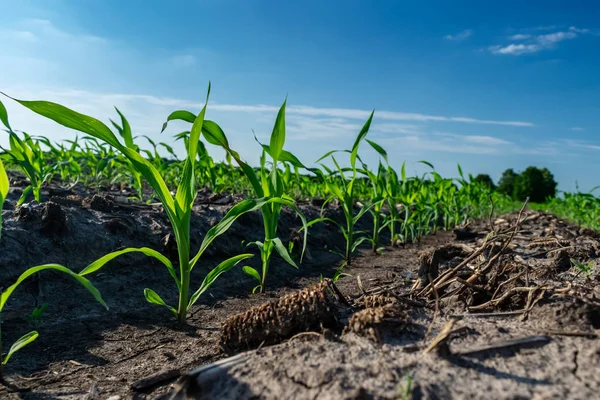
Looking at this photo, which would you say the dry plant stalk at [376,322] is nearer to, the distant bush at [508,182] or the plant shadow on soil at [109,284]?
the plant shadow on soil at [109,284]

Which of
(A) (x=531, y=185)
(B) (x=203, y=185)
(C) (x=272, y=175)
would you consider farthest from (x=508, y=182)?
(C) (x=272, y=175)

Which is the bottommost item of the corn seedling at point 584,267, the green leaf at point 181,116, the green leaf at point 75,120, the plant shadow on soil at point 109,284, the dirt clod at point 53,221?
the plant shadow on soil at point 109,284

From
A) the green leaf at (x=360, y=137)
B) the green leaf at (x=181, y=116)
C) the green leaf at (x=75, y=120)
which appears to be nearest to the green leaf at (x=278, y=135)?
the green leaf at (x=181, y=116)

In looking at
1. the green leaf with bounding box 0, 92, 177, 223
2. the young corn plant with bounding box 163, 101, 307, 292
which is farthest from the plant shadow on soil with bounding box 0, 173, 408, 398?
the green leaf with bounding box 0, 92, 177, 223

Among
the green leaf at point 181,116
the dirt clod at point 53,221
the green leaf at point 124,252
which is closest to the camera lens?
the green leaf at point 124,252

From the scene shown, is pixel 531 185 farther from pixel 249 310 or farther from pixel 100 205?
pixel 249 310

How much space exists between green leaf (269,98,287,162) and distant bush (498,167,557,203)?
2185cm

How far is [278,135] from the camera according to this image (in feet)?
8.17

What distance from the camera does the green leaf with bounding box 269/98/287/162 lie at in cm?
245

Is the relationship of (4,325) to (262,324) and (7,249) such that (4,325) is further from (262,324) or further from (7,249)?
(262,324)

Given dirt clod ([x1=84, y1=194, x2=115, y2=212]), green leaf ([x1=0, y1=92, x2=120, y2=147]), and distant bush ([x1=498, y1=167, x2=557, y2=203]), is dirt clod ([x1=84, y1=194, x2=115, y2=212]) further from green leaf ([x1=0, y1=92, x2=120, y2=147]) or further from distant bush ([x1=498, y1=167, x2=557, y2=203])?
distant bush ([x1=498, y1=167, x2=557, y2=203])

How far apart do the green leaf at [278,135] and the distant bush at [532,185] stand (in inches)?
860

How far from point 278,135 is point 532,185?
73.9ft

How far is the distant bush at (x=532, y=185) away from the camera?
877 inches
